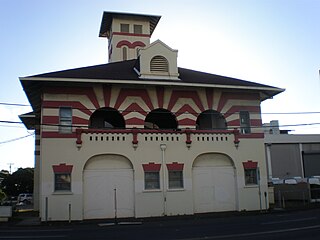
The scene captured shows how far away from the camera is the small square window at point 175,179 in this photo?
27.5m

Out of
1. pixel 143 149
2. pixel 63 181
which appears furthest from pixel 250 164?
pixel 63 181

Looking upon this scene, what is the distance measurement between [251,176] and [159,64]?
33.9 feet

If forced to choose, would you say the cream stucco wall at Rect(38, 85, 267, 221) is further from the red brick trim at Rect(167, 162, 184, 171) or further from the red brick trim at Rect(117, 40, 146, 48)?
the red brick trim at Rect(117, 40, 146, 48)

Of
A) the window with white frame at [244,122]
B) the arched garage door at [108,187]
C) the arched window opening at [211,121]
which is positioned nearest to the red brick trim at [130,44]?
the arched window opening at [211,121]

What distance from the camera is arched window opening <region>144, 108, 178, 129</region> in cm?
3076

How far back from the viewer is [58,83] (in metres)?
26.3

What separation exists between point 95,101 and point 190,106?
659 cm

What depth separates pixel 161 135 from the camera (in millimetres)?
27500

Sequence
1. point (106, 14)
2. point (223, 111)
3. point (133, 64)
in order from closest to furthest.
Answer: point (223, 111), point (133, 64), point (106, 14)

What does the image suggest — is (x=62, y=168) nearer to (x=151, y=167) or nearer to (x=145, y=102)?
(x=151, y=167)

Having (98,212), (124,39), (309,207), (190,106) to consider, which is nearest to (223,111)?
(190,106)

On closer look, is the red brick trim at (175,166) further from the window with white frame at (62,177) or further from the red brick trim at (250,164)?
the window with white frame at (62,177)

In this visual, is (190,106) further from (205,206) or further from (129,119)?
(205,206)

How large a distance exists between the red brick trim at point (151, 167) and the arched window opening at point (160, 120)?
14.5 ft
